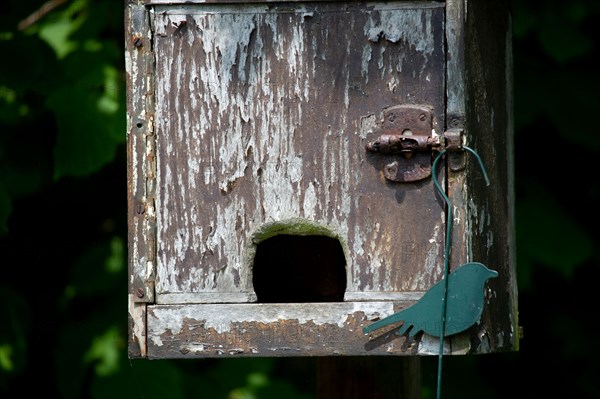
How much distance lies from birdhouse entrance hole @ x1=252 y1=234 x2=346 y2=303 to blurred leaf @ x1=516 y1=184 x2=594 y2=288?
72cm

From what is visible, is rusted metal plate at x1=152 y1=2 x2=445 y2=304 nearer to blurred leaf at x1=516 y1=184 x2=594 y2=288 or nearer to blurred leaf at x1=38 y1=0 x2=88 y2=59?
blurred leaf at x1=38 y1=0 x2=88 y2=59

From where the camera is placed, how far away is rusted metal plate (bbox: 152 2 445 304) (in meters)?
1.86

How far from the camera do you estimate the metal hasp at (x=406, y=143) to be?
6.06 feet

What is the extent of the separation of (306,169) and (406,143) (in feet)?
0.64

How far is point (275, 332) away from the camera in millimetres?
1845

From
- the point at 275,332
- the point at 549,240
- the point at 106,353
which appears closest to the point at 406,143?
the point at 275,332

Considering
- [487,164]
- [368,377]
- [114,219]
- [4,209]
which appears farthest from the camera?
[114,219]

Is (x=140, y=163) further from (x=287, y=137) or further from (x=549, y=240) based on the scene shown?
(x=549, y=240)

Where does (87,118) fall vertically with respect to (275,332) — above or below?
above

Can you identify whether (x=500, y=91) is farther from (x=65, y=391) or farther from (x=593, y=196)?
(x=65, y=391)

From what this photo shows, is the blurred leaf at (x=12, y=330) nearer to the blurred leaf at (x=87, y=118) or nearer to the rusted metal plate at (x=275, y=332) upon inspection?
the blurred leaf at (x=87, y=118)

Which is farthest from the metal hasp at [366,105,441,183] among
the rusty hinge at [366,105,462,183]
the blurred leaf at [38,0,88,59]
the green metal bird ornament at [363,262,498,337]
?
the blurred leaf at [38,0,88,59]

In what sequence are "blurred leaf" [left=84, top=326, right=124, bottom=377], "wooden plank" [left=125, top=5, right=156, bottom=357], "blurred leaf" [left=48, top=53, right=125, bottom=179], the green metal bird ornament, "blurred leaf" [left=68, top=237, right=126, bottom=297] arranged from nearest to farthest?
the green metal bird ornament, "wooden plank" [left=125, top=5, right=156, bottom=357], "blurred leaf" [left=48, top=53, right=125, bottom=179], "blurred leaf" [left=84, top=326, right=124, bottom=377], "blurred leaf" [left=68, top=237, right=126, bottom=297]

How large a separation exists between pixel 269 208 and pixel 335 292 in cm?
57
